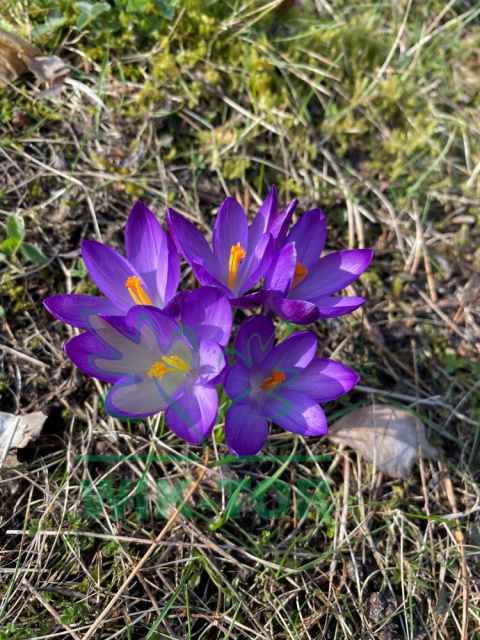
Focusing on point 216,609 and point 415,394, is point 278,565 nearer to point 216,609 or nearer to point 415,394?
point 216,609

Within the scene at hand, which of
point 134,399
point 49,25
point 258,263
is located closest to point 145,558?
point 134,399

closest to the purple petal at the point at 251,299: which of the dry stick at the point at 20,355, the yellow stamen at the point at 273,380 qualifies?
the yellow stamen at the point at 273,380

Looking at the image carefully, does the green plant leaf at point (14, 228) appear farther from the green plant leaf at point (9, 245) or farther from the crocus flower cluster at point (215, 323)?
the crocus flower cluster at point (215, 323)

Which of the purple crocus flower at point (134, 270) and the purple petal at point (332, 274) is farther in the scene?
the purple petal at point (332, 274)

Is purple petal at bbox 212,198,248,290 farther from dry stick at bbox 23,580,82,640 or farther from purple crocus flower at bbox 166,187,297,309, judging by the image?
dry stick at bbox 23,580,82,640

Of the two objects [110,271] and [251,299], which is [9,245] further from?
[251,299]
